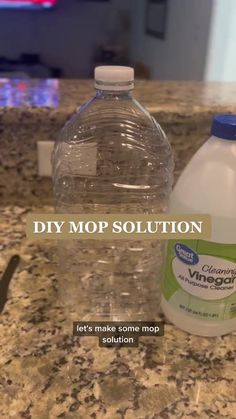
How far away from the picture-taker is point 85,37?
3350mm

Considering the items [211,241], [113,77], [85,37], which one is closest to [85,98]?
[113,77]

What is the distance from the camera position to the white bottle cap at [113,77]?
0.52 metres

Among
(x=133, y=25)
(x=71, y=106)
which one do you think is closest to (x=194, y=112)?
(x=71, y=106)

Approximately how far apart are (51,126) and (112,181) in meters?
→ 0.16

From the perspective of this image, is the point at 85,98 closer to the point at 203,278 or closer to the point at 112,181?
the point at 112,181

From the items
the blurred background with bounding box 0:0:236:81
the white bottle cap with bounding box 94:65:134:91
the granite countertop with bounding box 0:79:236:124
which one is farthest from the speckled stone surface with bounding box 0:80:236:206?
the blurred background with bounding box 0:0:236:81

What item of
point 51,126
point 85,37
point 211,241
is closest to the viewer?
point 211,241

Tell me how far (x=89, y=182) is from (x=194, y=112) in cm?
24

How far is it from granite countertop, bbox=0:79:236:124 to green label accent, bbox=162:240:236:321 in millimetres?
370

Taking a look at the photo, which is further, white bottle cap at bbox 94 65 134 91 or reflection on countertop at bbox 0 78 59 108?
reflection on countertop at bbox 0 78 59 108

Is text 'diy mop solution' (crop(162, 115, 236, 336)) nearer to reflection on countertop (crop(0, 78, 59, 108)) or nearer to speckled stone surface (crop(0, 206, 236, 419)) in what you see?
speckled stone surface (crop(0, 206, 236, 419))

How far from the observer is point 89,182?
2.71ft

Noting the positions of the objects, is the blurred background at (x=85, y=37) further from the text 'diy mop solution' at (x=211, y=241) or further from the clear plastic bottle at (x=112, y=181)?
the text 'diy mop solution' at (x=211, y=241)

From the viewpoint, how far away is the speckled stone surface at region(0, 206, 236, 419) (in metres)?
0.47
